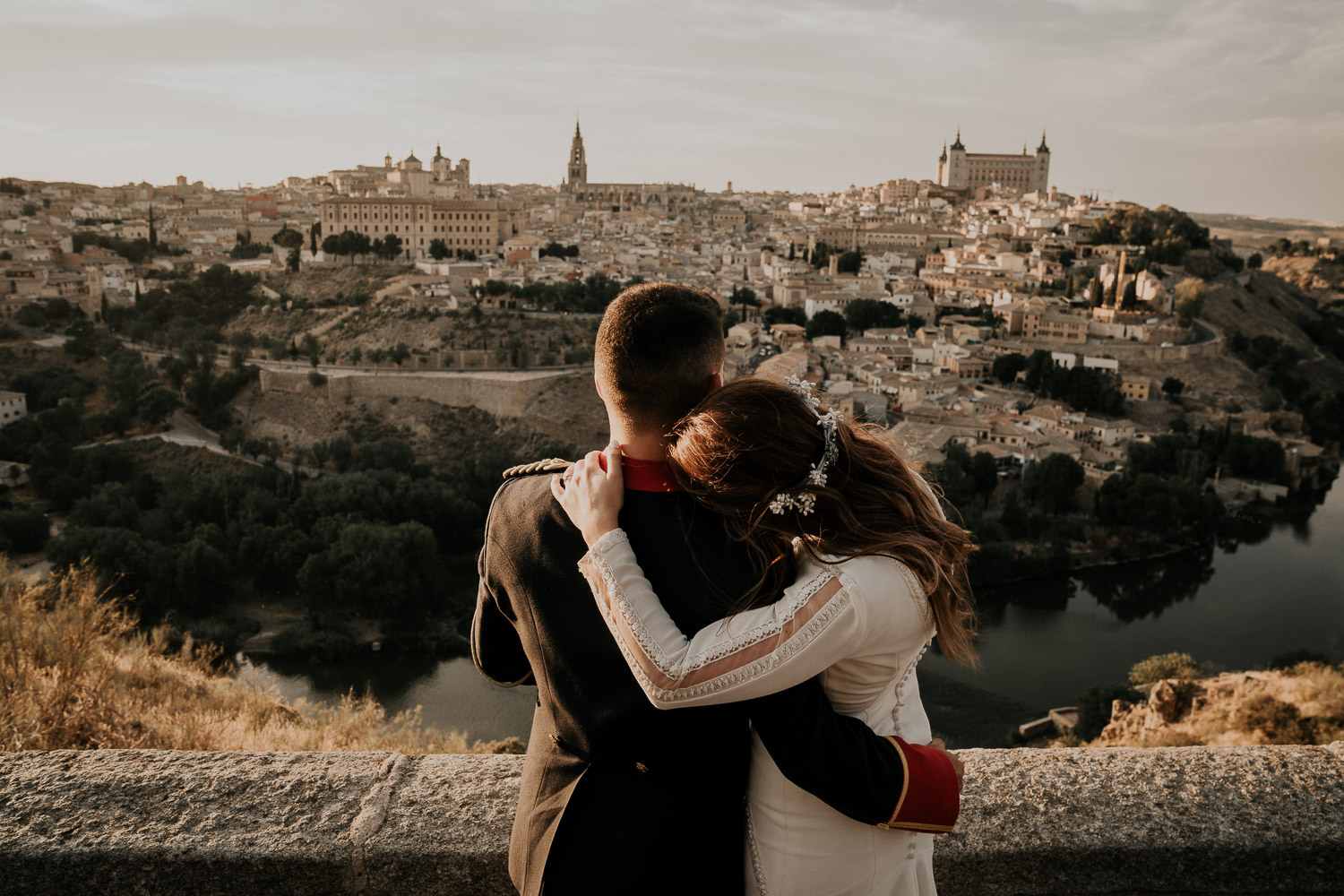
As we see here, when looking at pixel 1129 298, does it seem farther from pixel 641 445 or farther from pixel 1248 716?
pixel 641 445

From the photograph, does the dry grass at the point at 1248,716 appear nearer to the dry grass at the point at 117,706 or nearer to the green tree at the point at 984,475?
the dry grass at the point at 117,706

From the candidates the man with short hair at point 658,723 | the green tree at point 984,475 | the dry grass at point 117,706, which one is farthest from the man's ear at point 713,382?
the green tree at point 984,475

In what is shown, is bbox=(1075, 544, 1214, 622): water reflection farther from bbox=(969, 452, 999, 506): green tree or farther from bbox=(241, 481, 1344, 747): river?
bbox=(969, 452, 999, 506): green tree

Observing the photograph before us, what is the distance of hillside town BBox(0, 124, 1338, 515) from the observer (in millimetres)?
17672

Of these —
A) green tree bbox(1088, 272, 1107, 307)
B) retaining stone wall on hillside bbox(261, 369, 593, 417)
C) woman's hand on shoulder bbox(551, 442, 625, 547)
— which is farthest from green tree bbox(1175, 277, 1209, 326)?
woman's hand on shoulder bbox(551, 442, 625, 547)

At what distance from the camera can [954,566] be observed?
76cm

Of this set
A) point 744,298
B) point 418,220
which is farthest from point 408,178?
point 744,298

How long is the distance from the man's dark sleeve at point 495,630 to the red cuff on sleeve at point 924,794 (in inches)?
13.7

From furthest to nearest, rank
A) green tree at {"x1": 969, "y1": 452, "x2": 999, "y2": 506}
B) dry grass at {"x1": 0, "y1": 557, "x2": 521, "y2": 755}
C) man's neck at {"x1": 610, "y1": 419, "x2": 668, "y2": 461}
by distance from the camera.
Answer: green tree at {"x1": 969, "y1": 452, "x2": 999, "y2": 506} → dry grass at {"x1": 0, "y1": 557, "x2": 521, "y2": 755} → man's neck at {"x1": 610, "y1": 419, "x2": 668, "y2": 461}

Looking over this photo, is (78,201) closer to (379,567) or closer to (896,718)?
(379,567)

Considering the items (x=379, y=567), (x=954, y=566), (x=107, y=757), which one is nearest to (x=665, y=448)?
(x=954, y=566)

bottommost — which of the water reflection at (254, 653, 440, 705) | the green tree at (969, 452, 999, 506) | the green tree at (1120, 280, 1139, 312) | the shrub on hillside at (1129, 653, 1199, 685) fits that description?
the water reflection at (254, 653, 440, 705)

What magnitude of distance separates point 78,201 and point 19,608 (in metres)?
40.6

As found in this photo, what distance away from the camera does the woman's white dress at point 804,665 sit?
66cm
